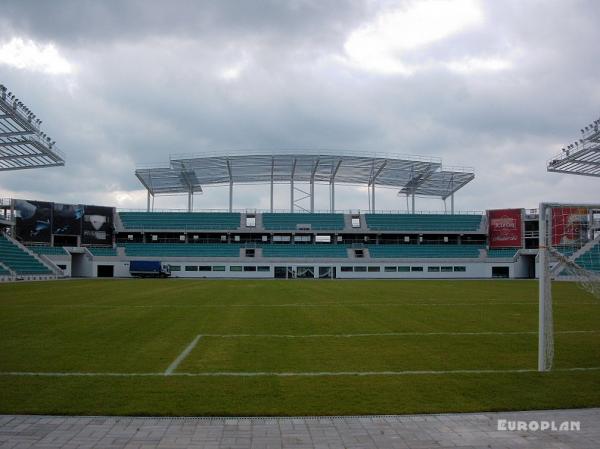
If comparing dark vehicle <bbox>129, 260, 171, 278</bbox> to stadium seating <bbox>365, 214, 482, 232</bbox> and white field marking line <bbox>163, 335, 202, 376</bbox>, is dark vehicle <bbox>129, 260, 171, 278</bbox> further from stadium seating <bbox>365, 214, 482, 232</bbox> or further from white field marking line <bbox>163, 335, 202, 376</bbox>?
white field marking line <bbox>163, 335, 202, 376</bbox>

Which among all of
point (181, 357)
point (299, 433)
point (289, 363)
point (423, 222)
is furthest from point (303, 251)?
point (299, 433)

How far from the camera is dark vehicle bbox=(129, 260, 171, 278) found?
58625mm

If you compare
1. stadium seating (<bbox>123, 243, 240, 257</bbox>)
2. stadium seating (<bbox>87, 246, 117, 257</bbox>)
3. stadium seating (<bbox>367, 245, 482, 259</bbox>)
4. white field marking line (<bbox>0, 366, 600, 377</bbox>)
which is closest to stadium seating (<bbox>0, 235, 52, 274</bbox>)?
stadium seating (<bbox>87, 246, 117, 257</bbox>)

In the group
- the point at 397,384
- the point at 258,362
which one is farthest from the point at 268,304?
the point at 397,384

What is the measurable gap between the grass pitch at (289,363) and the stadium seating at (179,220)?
5247 centimetres

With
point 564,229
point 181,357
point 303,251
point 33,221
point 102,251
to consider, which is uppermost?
point 33,221

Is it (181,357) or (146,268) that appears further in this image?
(146,268)

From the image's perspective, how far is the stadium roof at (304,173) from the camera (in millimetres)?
57750

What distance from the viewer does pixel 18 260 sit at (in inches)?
1939

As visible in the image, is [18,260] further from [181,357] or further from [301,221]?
[181,357]

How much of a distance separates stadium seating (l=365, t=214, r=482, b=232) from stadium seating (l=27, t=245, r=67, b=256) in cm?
4188

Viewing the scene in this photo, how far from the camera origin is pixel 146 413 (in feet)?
20.6

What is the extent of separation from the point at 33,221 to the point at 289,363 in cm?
6039

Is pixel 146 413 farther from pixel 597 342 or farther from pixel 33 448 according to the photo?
pixel 597 342
